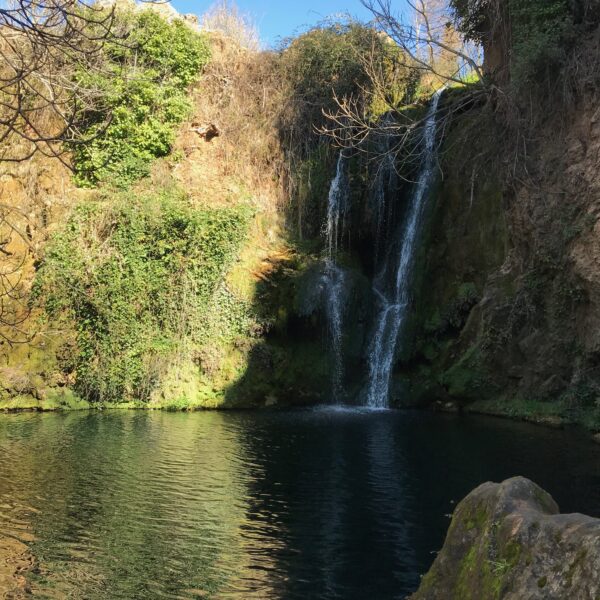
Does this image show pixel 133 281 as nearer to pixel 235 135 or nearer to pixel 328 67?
pixel 235 135

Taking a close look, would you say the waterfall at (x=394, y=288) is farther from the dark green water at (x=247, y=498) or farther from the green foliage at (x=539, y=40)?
the dark green water at (x=247, y=498)

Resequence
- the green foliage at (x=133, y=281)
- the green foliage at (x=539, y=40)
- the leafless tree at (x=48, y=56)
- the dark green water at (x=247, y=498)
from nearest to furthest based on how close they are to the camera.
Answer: the leafless tree at (x=48, y=56), the dark green water at (x=247, y=498), the green foliage at (x=539, y=40), the green foliage at (x=133, y=281)

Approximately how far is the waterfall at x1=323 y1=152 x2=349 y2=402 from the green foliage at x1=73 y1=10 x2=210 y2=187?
579 cm

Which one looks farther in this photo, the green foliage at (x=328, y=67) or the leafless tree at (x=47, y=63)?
the green foliage at (x=328, y=67)

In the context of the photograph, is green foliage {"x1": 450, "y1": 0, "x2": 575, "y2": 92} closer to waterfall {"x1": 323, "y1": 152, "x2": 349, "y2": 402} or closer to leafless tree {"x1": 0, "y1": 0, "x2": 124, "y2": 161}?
waterfall {"x1": 323, "y1": 152, "x2": 349, "y2": 402}

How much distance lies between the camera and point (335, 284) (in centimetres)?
1941

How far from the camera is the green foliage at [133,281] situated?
1750 cm

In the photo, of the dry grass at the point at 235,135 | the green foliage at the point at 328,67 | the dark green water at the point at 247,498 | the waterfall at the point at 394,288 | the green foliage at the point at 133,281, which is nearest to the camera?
the dark green water at the point at 247,498

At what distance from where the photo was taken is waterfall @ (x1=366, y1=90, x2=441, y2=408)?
18922 millimetres

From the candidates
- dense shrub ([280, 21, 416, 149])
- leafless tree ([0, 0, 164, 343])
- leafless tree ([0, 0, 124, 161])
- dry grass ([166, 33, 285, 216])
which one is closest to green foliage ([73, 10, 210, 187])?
dry grass ([166, 33, 285, 216])

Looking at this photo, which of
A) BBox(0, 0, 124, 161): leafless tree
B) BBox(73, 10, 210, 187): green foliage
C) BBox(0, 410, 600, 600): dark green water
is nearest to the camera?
BBox(0, 0, 124, 161): leafless tree

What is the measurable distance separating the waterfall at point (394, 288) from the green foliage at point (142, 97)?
7644 millimetres

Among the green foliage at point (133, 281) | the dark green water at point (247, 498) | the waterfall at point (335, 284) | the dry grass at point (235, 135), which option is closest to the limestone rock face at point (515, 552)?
the dark green water at point (247, 498)

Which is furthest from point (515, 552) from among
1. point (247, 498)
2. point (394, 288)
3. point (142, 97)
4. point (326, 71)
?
point (326, 71)
